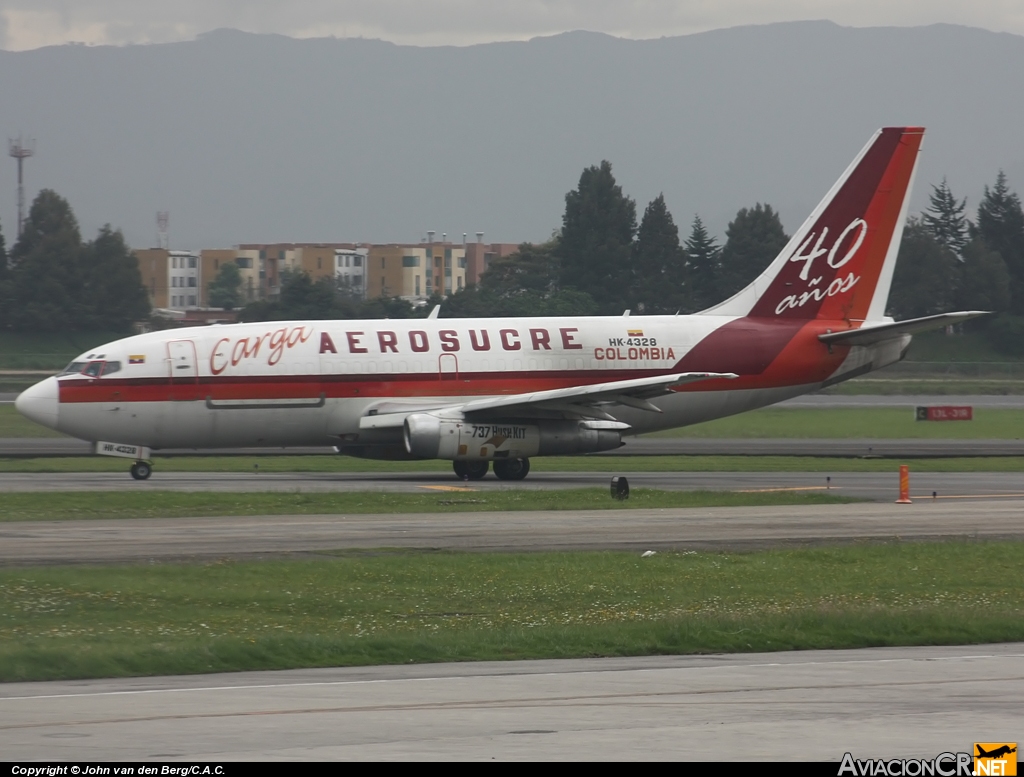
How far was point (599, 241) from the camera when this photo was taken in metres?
120

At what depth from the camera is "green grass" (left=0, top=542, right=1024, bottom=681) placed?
1541 cm

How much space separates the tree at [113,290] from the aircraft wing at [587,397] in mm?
70855

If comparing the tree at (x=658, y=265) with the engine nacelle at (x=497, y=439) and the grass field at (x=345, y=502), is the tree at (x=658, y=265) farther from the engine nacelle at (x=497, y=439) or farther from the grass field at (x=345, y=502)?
the grass field at (x=345, y=502)

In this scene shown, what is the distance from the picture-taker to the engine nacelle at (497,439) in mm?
Answer: 37562

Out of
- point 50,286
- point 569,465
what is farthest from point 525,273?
point 569,465

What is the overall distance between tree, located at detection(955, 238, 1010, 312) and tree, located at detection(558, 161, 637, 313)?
26.4m

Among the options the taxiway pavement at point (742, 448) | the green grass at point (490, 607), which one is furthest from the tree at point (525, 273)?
the green grass at point (490, 607)

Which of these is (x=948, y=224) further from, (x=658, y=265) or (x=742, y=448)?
(x=742, y=448)

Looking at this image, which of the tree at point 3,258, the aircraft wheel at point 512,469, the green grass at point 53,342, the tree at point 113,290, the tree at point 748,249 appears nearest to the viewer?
the aircraft wheel at point 512,469

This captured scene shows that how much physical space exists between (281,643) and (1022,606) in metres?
9.87

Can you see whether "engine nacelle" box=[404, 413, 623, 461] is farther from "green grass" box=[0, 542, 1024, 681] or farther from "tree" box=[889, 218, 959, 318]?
"tree" box=[889, 218, 959, 318]

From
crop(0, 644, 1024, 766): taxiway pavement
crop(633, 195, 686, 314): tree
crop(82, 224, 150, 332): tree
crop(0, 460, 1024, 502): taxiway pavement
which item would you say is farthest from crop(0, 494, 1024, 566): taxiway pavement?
crop(633, 195, 686, 314): tree

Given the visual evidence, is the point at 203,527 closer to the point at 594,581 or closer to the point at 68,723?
the point at 594,581

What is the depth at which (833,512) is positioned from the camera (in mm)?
30391
